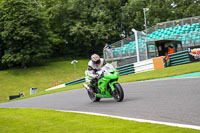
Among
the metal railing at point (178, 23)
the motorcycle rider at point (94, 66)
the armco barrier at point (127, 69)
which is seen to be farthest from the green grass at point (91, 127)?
the metal railing at point (178, 23)

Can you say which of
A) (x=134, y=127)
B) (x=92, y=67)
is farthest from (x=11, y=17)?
(x=134, y=127)

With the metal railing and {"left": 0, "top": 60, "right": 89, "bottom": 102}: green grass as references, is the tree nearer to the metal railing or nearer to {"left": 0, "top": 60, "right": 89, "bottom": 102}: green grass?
{"left": 0, "top": 60, "right": 89, "bottom": 102}: green grass

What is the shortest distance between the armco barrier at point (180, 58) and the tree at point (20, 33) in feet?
106

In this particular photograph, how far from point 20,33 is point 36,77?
9.14 meters

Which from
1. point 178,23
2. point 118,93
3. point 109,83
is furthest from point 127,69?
point 118,93

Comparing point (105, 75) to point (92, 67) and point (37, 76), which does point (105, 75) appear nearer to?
point (92, 67)

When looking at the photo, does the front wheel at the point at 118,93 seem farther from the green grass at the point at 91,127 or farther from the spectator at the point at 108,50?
the spectator at the point at 108,50

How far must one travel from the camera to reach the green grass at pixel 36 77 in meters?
38.5

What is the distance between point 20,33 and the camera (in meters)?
49.8

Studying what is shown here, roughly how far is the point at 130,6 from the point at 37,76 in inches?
951

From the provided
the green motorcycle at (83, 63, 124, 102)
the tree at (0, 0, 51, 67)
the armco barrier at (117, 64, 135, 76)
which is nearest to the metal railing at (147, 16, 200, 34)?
the armco barrier at (117, 64, 135, 76)

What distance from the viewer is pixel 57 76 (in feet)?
149

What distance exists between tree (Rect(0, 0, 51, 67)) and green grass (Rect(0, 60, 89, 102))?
2.12 metres

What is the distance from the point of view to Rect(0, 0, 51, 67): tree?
5009 centimetres
